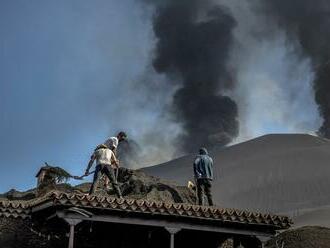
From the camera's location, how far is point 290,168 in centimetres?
9881

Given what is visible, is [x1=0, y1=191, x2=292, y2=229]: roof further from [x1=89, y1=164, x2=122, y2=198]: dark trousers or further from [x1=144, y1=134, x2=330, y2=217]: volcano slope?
[x1=144, y1=134, x2=330, y2=217]: volcano slope

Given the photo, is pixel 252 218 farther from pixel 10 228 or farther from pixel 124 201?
pixel 10 228

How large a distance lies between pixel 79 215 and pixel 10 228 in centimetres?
611

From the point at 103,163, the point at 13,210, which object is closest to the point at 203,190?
the point at 103,163

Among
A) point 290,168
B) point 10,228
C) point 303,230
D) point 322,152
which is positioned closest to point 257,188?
point 290,168

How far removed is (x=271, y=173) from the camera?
9794cm

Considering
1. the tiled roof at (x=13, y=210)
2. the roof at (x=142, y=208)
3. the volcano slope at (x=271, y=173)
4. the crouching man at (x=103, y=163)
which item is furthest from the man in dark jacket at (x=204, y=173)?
the volcano slope at (x=271, y=173)

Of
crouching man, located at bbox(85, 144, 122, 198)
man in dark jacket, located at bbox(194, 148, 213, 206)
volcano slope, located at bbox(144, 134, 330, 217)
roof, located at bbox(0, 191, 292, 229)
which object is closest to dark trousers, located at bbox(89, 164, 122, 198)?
crouching man, located at bbox(85, 144, 122, 198)

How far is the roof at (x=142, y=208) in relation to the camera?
13.9 metres

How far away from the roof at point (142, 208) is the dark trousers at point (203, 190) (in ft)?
6.28

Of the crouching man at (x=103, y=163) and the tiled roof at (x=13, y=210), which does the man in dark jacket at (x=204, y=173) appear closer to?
the crouching man at (x=103, y=163)

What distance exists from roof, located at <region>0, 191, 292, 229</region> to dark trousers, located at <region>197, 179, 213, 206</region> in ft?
6.28

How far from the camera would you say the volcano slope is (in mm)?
84863

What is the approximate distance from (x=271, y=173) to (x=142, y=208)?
85033mm
